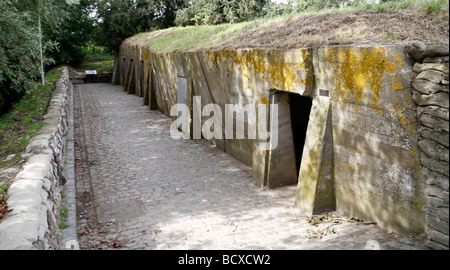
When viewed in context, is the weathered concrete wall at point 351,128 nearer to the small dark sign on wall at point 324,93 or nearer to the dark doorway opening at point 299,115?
the small dark sign on wall at point 324,93

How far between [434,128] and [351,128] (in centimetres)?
143

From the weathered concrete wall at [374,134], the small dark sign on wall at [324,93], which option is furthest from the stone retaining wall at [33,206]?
the small dark sign on wall at [324,93]

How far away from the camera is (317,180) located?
5.79 meters

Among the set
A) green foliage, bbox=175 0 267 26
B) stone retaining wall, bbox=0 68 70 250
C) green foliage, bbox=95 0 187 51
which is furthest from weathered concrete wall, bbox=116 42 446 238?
green foliage, bbox=95 0 187 51

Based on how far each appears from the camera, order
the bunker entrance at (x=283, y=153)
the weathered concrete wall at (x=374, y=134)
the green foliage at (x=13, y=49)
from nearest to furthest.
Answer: the weathered concrete wall at (x=374, y=134) < the bunker entrance at (x=283, y=153) < the green foliage at (x=13, y=49)

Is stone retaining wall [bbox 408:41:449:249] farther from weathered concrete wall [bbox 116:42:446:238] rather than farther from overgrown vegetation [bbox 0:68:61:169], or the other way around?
overgrown vegetation [bbox 0:68:61:169]

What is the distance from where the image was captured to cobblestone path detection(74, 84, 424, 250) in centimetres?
510

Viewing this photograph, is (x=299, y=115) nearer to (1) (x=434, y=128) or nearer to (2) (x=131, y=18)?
(1) (x=434, y=128)

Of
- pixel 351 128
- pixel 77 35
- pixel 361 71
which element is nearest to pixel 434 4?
pixel 361 71

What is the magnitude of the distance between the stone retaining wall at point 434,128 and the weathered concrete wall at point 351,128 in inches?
7.7

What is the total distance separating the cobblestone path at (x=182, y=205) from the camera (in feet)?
16.7

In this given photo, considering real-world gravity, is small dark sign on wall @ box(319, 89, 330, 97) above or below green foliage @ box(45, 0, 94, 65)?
below

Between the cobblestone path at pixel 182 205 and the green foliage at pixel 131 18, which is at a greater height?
the green foliage at pixel 131 18

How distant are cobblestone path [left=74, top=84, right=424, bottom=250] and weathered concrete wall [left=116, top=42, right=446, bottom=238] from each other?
0.40 meters
